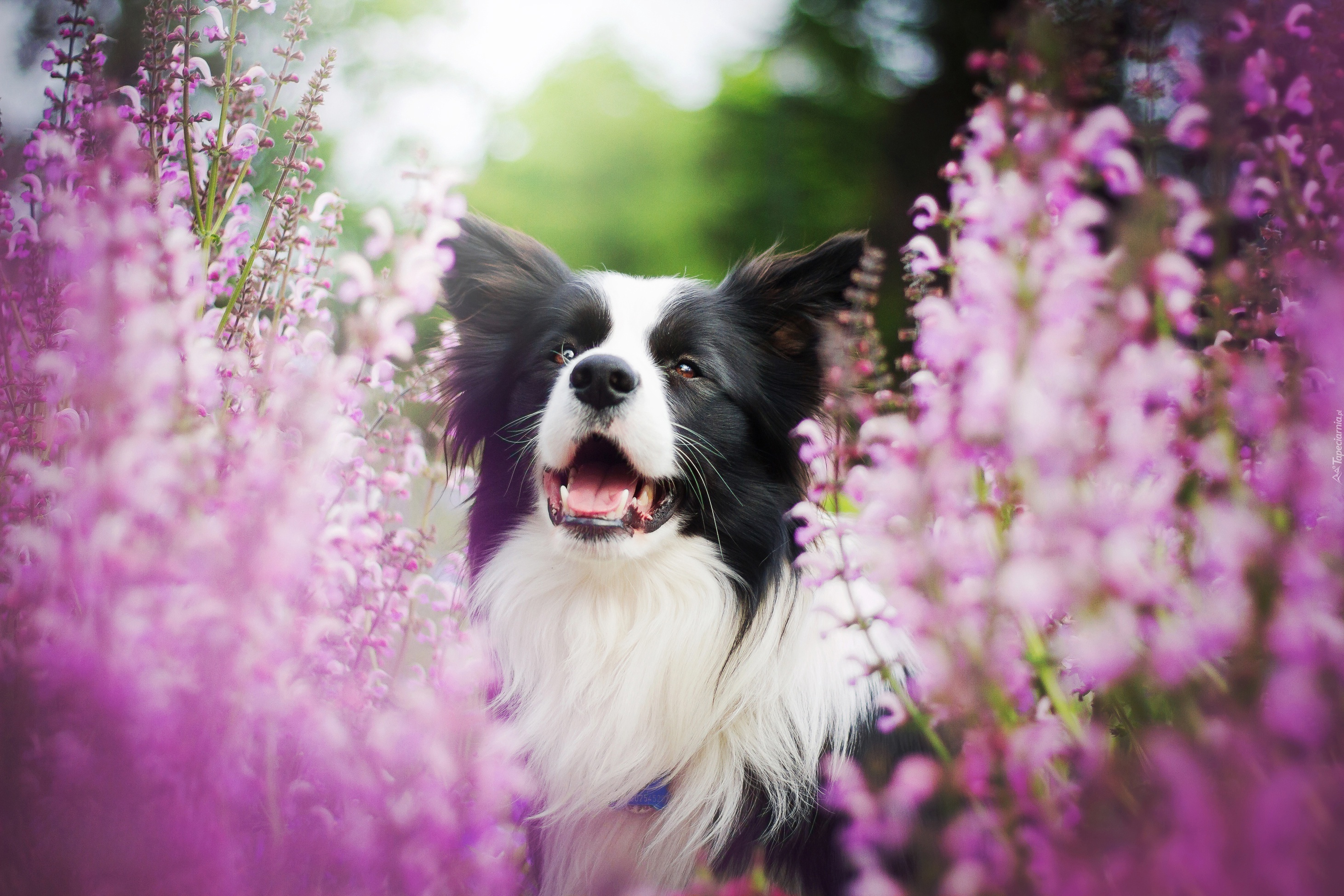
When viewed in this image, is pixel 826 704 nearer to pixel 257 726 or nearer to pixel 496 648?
pixel 496 648

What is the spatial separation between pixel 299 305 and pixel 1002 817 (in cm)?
183

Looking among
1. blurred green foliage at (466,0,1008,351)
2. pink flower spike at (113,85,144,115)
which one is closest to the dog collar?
pink flower spike at (113,85,144,115)

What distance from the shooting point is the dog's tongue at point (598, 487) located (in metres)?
2.20

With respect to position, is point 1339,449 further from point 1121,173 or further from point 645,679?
point 645,679

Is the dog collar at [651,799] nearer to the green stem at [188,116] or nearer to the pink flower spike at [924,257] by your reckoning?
the pink flower spike at [924,257]

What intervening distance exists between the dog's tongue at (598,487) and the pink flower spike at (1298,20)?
158 centimetres

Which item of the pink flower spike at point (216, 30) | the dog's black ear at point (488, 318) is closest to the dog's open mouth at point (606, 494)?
the dog's black ear at point (488, 318)

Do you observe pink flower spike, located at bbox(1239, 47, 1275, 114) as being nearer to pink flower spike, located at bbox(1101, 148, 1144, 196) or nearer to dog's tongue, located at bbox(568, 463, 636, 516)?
pink flower spike, located at bbox(1101, 148, 1144, 196)

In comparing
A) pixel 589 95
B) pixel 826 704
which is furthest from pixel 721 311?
pixel 589 95

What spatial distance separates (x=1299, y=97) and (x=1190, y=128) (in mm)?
266

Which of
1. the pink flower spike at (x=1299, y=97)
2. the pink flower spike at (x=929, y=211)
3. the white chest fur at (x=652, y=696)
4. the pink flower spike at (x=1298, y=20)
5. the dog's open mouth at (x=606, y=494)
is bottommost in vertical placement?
the white chest fur at (x=652, y=696)

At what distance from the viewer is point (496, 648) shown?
7.77 ft

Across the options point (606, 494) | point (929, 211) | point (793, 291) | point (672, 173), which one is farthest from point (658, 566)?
point (672, 173)

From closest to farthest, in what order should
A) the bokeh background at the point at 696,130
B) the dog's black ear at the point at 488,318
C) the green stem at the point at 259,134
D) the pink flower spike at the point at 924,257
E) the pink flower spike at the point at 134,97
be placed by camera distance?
the pink flower spike at the point at 924,257, the pink flower spike at the point at 134,97, the green stem at the point at 259,134, the dog's black ear at the point at 488,318, the bokeh background at the point at 696,130
